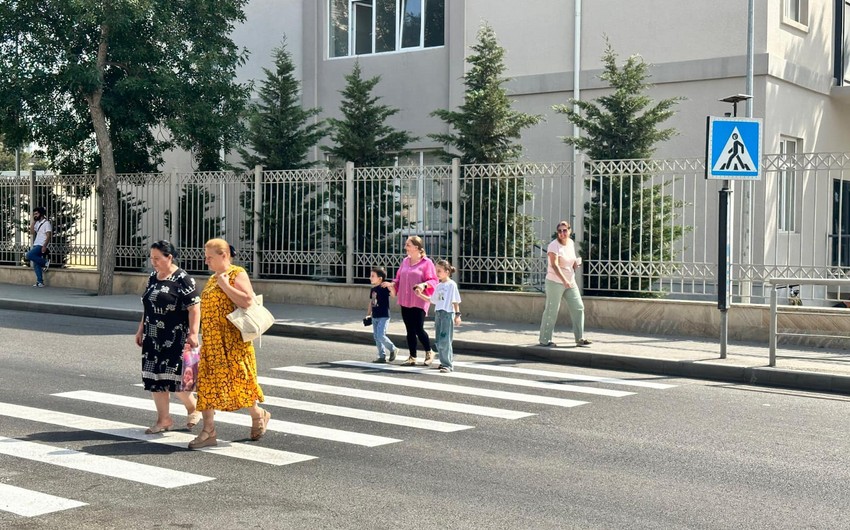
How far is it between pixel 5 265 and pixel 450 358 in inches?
639

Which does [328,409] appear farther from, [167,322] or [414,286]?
[414,286]

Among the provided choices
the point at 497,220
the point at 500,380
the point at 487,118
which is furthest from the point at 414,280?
the point at 487,118

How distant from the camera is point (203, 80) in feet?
68.7

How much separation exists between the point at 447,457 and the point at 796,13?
1581 centimetres

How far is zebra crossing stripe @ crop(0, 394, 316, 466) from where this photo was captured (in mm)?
7551

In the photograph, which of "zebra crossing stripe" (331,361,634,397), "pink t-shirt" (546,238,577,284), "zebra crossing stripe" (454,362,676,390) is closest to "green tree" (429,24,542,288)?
"pink t-shirt" (546,238,577,284)

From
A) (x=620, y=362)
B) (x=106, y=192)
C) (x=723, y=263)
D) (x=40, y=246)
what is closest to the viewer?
(x=620, y=362)

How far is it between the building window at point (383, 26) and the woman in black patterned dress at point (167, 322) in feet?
51.9

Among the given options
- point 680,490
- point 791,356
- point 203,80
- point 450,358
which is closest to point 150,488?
point 680,490

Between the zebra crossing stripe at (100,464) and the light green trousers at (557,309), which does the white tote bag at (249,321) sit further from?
the light green trousers at (557,309)

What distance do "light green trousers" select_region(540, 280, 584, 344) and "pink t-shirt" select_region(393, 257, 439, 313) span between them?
1950mm

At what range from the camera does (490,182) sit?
17.0m

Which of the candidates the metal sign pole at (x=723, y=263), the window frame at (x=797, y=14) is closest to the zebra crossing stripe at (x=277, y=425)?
the metal sign pole at (x=723, y=263)

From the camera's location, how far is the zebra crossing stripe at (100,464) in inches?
269
